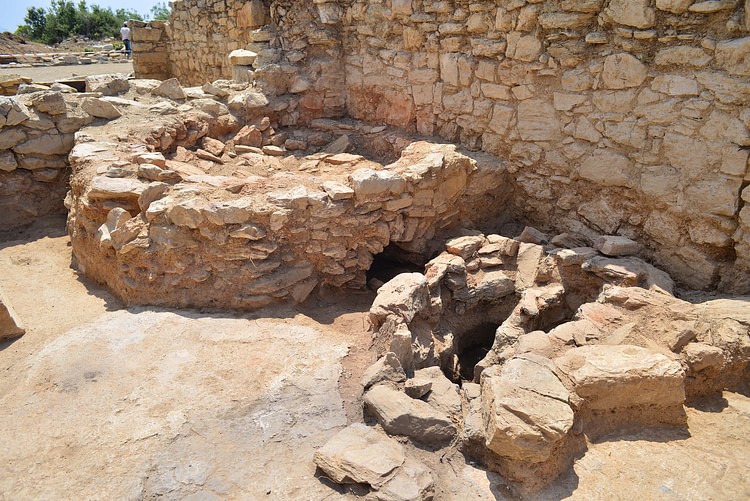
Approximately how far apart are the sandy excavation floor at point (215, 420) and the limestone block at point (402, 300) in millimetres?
306

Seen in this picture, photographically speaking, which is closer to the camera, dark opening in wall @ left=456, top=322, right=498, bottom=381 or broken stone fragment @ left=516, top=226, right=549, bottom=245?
dark opening in wall @ left=456, top=322, right=498, bottom=381

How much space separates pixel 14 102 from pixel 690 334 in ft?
22.6

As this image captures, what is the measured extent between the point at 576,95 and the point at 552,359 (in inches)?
102

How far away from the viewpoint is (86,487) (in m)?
2.88

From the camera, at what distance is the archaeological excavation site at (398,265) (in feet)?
9.98

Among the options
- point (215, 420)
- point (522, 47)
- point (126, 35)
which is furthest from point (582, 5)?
point (126, 35)

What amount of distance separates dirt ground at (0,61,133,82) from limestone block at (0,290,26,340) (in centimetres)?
1086

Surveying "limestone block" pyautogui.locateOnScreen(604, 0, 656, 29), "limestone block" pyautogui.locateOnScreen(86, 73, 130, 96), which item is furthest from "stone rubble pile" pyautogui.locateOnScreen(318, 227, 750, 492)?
"limestone block" pyautogui.locateOnScreen(86, 73, 130, 96)

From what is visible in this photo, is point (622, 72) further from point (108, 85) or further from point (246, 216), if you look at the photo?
point (108, 85)

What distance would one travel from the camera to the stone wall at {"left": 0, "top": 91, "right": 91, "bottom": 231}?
5941mm

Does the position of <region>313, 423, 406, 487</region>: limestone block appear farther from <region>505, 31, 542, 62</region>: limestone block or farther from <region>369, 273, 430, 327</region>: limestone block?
<region>505, 31, 542, 62</region>: limestone block

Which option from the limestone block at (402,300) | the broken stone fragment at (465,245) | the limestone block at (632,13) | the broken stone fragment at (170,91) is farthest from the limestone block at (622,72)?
the broken stone fragment at (170,91)

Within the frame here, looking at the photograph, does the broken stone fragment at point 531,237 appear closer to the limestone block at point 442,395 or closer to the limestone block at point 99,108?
the limestone block at point 442,395

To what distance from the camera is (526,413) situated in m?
2.92
